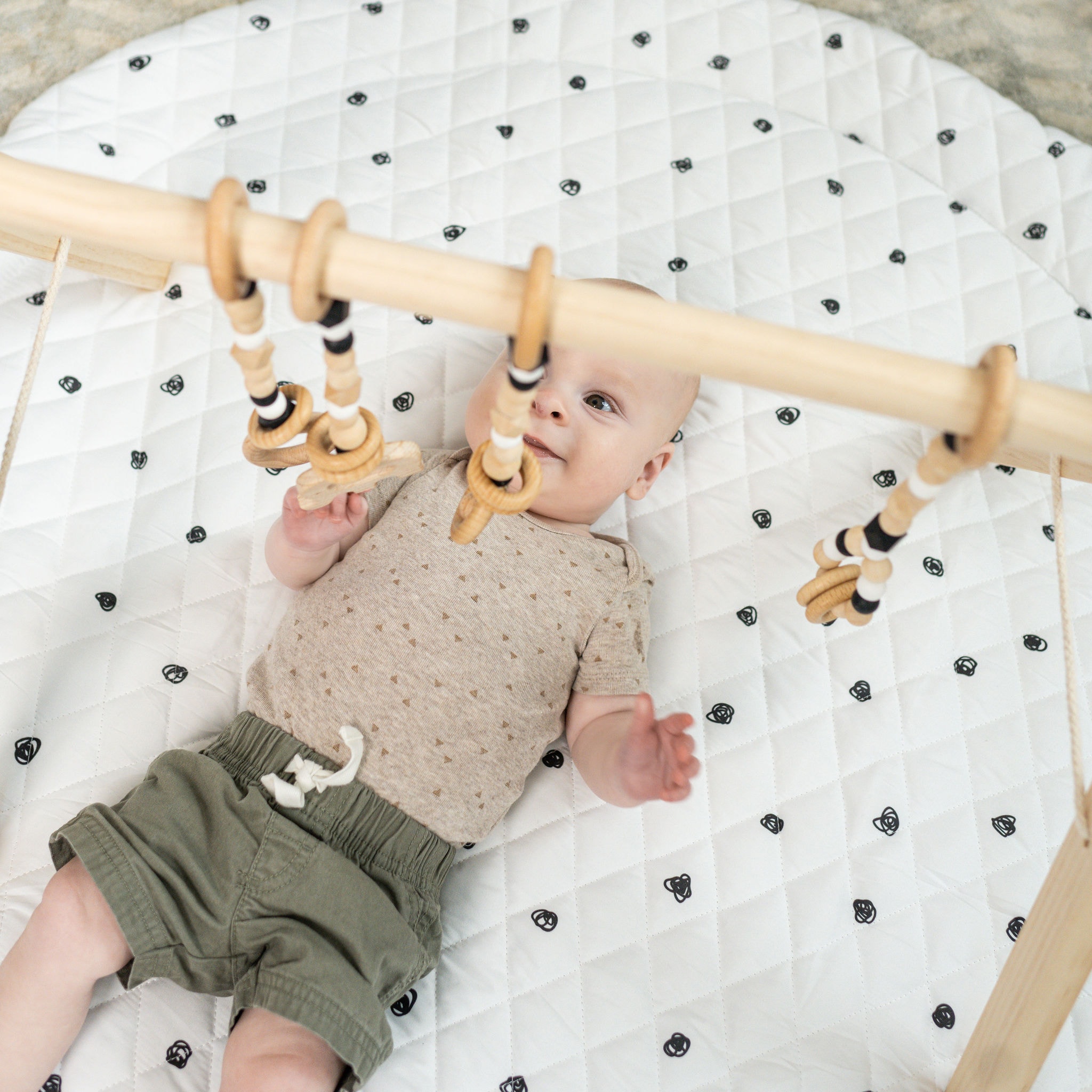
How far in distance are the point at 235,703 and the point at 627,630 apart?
396mm

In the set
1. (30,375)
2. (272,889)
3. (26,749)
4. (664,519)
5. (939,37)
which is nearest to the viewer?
(30,375)

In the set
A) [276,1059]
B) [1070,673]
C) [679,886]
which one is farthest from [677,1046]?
[1070,673]

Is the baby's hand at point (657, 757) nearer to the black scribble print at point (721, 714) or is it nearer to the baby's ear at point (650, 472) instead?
the black scribble print at point (721, 714)

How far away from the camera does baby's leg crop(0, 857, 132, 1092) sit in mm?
798

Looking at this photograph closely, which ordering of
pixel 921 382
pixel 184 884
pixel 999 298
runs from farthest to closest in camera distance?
pixel 999 298, pixel 184 884, pixel 921 382

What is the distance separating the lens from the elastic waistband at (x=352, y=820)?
887 mm

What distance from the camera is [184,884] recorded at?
0.83m

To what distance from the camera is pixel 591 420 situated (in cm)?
94

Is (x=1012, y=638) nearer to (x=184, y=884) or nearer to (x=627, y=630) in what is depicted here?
(x=627, y=630)

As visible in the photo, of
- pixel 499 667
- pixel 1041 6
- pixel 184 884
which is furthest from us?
pixel 1041 6

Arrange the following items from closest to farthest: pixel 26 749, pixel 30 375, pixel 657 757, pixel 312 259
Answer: pixel 312 259 < pixel 30 375 < pixel 657 757 < pixel 26 749

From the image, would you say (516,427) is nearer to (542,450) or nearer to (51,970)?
(542,450)

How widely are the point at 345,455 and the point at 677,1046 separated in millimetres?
600

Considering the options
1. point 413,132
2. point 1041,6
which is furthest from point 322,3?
point 1041,6
